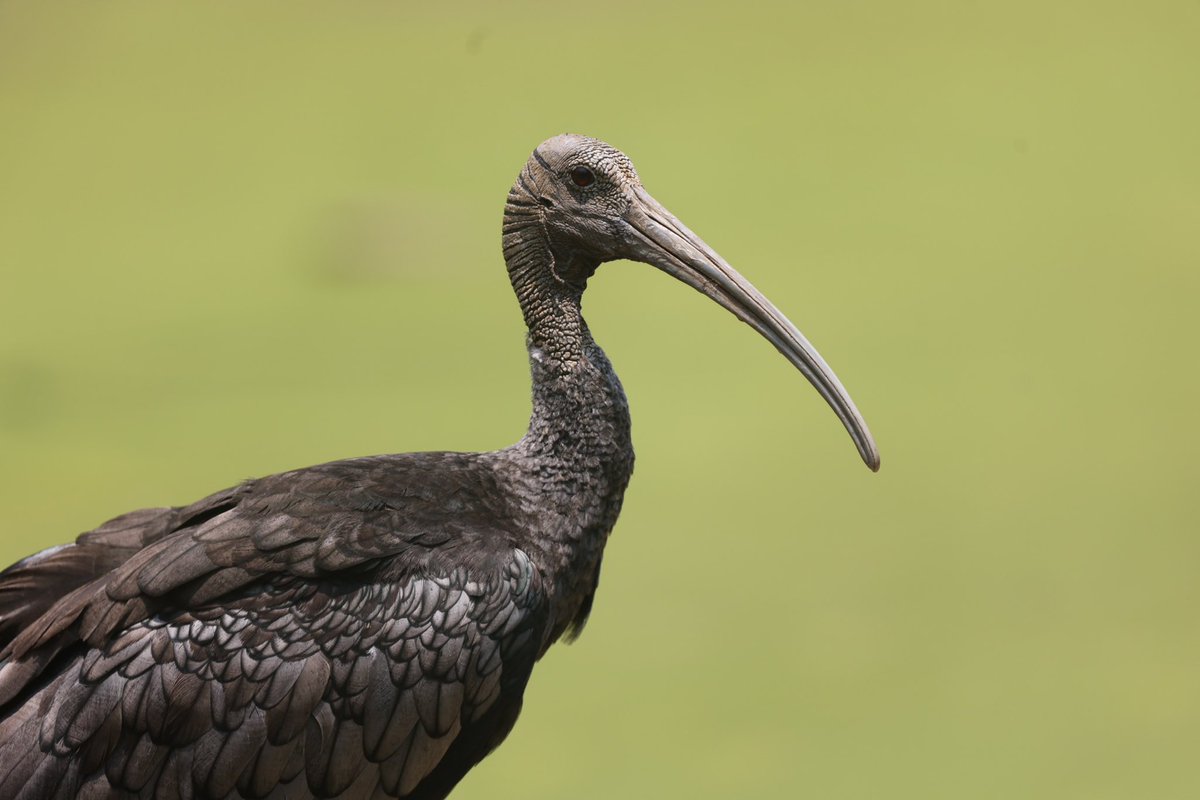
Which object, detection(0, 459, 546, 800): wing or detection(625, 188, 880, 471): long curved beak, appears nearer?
detection(0, 459, 546, 800): wing

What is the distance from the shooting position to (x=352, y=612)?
3.53 metres

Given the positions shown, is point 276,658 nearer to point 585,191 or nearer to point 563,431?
point 563,431

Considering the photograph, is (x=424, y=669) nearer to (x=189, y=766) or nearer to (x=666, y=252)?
(x=189, y=766)

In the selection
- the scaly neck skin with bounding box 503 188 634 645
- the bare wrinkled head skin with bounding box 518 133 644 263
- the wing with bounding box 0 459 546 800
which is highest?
the bare wrinkled head skin with bounding box 518 133 644 263

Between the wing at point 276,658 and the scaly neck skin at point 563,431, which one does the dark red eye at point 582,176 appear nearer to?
the scaly neck skin at point 563,431

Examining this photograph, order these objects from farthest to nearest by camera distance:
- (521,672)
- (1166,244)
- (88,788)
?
(1166,244) < (521,672) < (88,788)

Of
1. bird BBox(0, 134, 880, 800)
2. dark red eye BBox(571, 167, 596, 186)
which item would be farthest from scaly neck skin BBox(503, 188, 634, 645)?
dark red eye BBox(571, 167, 596, 186)

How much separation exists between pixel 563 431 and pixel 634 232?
1.71 feet

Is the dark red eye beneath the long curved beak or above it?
above

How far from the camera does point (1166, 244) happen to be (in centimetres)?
842

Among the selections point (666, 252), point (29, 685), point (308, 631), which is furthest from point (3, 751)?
point (666, 252)

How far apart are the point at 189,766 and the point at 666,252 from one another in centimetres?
164

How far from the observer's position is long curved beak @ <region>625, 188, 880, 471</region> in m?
3.77

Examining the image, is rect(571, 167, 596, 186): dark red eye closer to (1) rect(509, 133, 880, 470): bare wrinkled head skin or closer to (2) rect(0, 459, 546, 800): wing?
(1) rect(509, 133, 880, 470): bare wrinkled head skin
